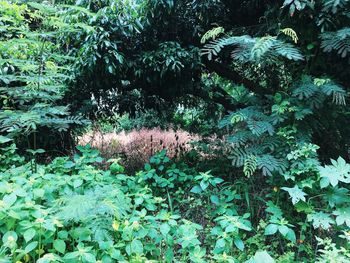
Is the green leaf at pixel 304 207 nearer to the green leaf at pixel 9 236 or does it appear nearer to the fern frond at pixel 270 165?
the fern frond at pixel 270 165

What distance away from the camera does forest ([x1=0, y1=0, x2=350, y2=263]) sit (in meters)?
1.56

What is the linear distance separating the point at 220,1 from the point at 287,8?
877 mm

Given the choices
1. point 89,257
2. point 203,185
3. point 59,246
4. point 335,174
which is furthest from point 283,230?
point 59,246

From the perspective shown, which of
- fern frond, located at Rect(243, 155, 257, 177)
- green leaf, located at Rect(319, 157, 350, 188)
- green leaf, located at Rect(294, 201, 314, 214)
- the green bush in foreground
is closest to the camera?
the green bush in foreground

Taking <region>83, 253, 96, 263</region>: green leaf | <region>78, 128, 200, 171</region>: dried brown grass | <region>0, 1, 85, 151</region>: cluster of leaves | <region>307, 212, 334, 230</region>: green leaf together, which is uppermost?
<region>0, 1, 85, 151</region>: cluster of leaves

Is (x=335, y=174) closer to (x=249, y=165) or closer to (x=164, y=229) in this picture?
(x=249, y=165)

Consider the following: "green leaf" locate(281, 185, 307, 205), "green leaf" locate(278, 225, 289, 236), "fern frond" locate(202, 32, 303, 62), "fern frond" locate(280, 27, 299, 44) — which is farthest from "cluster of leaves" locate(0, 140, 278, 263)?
"fern frond" locate(280, 27, 299, 44)

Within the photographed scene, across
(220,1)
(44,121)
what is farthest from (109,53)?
(220,1)

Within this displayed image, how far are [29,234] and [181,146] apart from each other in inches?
88.4

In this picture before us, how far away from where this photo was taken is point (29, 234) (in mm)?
1362

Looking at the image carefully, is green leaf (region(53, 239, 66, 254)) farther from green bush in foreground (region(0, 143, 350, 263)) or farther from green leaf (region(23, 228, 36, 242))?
green leaf (region(23, 228, 36, 242))

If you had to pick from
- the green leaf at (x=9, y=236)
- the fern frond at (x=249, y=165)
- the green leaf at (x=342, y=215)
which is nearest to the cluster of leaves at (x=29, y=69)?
the green leaf at (x=9, y=236)

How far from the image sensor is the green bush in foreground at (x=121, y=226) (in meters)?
1.43

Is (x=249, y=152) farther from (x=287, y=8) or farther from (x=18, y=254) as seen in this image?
(x=18, y=254)
